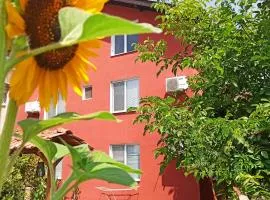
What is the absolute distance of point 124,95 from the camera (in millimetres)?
14695

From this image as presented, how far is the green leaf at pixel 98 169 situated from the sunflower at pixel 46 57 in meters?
0.16

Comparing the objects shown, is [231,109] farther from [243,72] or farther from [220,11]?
[220,11]

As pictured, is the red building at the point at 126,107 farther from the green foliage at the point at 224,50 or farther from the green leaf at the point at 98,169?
the green leaf at the point at 98,169

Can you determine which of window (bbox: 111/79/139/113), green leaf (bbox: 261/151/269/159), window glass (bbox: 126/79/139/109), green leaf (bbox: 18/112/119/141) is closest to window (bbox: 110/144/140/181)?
window (bbox: 111/79/139/113)

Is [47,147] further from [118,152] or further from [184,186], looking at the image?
[118,152]

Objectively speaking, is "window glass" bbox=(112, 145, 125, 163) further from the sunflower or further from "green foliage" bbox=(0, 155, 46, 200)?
the sunflower

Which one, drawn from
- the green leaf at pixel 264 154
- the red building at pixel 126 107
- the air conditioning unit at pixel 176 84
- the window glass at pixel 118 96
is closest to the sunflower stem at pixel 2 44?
the green leaf at pixel 264 154

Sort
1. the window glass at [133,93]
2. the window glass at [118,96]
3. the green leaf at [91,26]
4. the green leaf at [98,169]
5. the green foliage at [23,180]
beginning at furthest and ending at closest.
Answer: the window glass at [118,96] < the window glass at [133,93] < the green foliage at [23,180] < the green leaf at [98,169] < the green leaf at [91,26]

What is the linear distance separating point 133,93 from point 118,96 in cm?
60

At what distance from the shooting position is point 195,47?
906cm

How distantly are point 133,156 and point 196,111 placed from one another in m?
6.03

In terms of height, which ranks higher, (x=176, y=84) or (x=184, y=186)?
(x=176, y=84)

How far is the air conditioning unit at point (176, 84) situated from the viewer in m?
11.7

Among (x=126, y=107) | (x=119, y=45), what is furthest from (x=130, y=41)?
(x=126, y=107)
